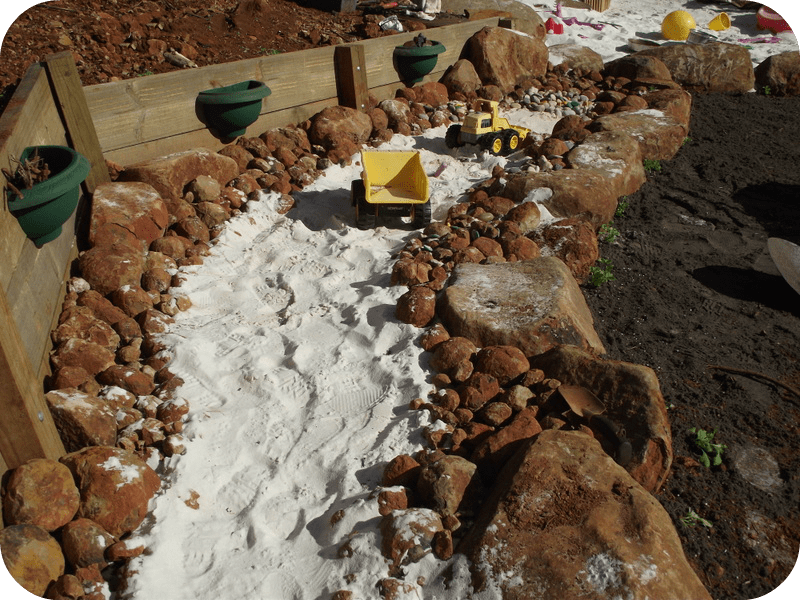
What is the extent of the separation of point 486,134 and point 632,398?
12.0 ft

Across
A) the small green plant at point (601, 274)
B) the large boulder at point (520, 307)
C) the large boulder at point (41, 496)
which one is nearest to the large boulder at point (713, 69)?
the small green plant at point (601, 274)

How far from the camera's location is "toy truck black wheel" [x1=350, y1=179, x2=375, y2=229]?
4977 mm

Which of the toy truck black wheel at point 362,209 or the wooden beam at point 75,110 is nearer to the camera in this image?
the wooden beam at point 75,110

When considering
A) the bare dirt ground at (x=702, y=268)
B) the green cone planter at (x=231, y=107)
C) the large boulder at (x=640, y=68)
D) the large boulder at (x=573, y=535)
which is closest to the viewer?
the large boulder at (x=573, y=535)

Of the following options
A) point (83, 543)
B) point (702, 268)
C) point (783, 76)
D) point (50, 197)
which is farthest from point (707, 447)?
point (783, 76)

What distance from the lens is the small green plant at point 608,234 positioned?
193 inches

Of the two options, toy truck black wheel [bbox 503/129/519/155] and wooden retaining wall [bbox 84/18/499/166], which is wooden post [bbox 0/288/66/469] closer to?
wooden retaining wall [bbox 84/18/499/166]

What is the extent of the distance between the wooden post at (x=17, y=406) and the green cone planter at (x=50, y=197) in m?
0.79

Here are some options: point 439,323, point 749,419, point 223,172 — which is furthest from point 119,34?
point 749,419

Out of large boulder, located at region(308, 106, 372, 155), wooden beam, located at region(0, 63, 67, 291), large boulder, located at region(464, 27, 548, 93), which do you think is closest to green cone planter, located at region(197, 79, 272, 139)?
large boulder, located at region(308, 106, 372, 155)

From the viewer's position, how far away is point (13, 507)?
8.28ft

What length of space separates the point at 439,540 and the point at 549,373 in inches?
45.3

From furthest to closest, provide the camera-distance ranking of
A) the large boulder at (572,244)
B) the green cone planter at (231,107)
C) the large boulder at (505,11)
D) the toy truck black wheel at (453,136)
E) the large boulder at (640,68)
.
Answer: the large boulder at (505,11), the large boulder at (640,68), the toy truck black wheel at (453,136), the green cone planter at (231,107), the large boulder at (572,244)

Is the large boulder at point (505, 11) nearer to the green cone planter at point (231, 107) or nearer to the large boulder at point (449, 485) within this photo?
the green cone planter at point (231, 107)
